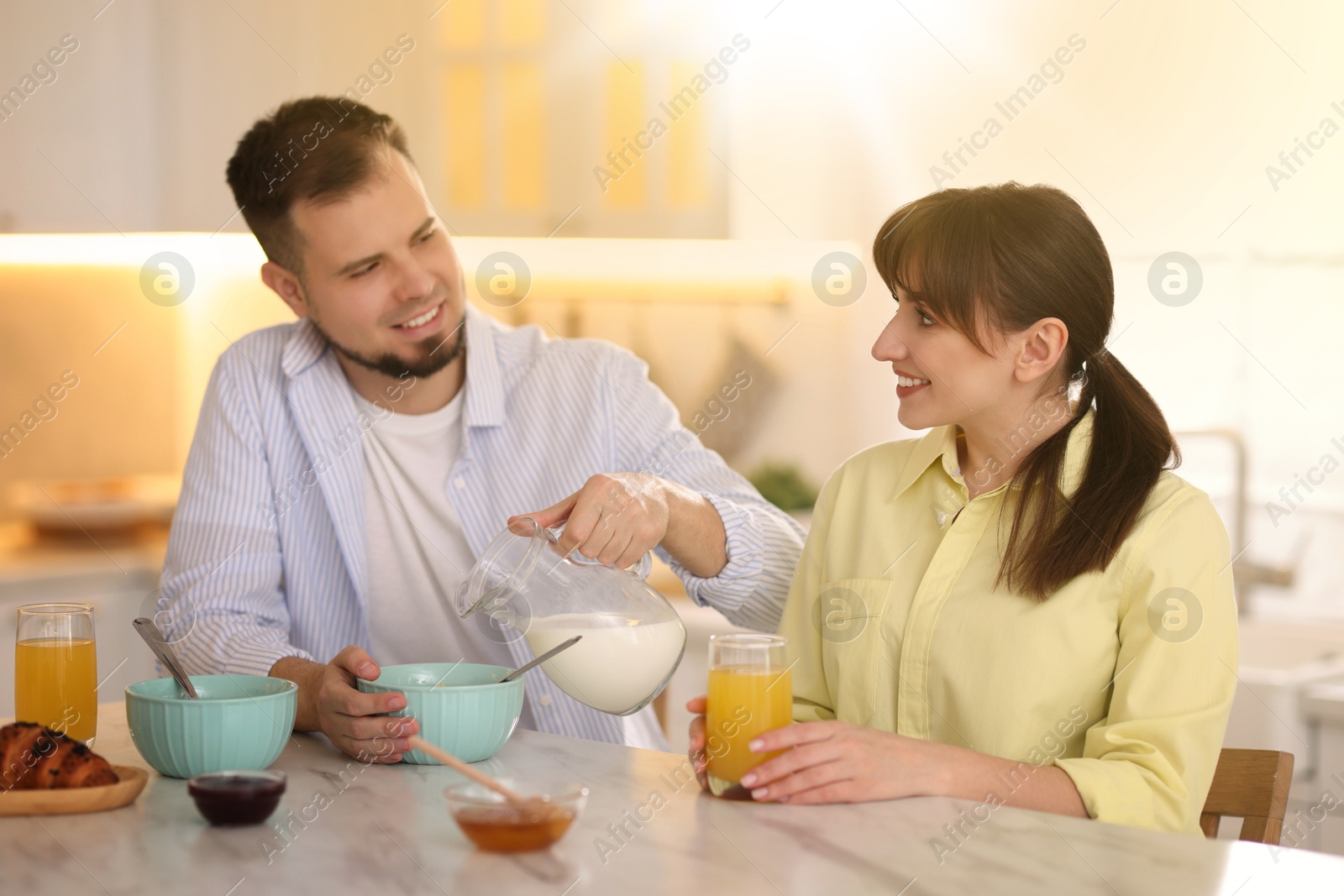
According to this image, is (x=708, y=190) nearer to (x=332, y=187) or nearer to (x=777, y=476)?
(x=777, y=476)

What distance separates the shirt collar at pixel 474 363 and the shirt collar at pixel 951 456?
673 millimetres

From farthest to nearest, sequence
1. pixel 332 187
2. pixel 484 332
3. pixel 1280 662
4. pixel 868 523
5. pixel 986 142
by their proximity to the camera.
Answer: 1. pixel 986 142
2. pixel 1280 662
3. pixel 484 332
4. pixel 332 187
5. pixel 868 523

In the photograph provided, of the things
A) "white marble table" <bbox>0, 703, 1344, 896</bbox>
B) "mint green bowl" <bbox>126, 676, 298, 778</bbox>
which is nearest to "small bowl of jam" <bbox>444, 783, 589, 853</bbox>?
"white marble table" <bbox>0, 703, 1344, 896</bbox>

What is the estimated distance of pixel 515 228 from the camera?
342cm

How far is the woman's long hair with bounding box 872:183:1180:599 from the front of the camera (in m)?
1.35

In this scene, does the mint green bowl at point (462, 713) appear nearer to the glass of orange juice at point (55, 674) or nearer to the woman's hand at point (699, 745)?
the woman's hand at point (699, 745)

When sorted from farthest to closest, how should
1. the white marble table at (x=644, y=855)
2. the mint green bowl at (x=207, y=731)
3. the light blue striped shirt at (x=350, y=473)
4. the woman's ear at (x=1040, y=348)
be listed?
the light blue striped shirt at (x=350, y=473)
the woman's ear at (x=1040, y=348)
the mint green bowl at (x=207, y=731)
the white marble table at (x=644, y=855)

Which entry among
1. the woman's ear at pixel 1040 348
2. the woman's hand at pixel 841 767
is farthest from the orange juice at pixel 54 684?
the woman's ear at pixel 1040 348

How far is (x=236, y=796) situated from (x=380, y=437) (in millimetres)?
925

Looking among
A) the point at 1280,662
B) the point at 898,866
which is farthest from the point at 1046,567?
the point at 1280,662

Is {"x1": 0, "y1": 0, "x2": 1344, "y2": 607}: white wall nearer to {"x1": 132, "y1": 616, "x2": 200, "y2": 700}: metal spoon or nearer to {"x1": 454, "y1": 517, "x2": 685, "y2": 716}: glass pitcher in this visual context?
{"x1": 132, "y1": 616, "x2": 200, "y2": 700}: metal spoon

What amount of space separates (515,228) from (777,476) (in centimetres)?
105

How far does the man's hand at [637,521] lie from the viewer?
1.29 metres

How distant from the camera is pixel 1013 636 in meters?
1.32
